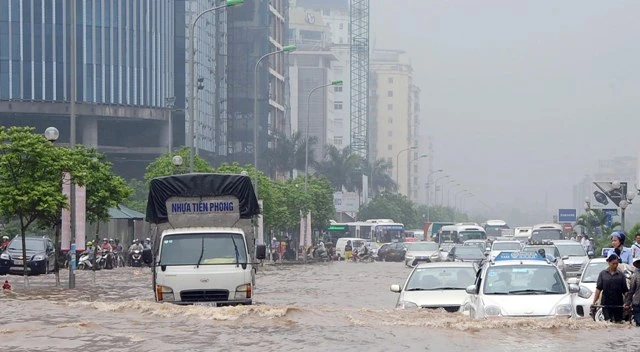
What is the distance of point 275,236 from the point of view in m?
89.4

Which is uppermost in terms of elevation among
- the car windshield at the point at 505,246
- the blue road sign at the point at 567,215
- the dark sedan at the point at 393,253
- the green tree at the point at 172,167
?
the green tree at the point at 172,167

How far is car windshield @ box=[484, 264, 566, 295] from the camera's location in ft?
65.0

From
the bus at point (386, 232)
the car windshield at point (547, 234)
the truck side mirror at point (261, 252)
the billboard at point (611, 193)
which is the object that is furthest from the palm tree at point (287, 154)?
the truck side mirror at point (261, 252)

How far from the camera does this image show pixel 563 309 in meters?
18.9

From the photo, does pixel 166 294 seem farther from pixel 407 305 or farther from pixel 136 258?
pixel 136 258

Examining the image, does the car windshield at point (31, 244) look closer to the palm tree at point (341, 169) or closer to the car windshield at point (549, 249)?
the car windshield at point (549, 249)

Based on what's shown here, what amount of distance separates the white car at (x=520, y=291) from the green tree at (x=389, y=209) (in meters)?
117

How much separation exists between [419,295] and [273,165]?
4024 inches

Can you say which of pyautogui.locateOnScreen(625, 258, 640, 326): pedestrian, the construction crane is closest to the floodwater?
pyautogui.locateOnScreen(625, 258, 640, 326): pedestrian

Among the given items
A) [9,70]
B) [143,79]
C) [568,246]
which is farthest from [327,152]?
[568,246]

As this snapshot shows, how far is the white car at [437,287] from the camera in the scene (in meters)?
22.7

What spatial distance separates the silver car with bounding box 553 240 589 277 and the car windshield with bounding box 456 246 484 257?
3273 mm

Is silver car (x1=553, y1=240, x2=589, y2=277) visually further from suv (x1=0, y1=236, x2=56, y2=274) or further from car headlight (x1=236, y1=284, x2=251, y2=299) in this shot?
suv (x1=0, y1=236, x2=56, y2=274)

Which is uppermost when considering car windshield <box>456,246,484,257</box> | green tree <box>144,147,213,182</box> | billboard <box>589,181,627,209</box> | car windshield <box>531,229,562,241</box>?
green tree <box>144,147,213,182</box>
